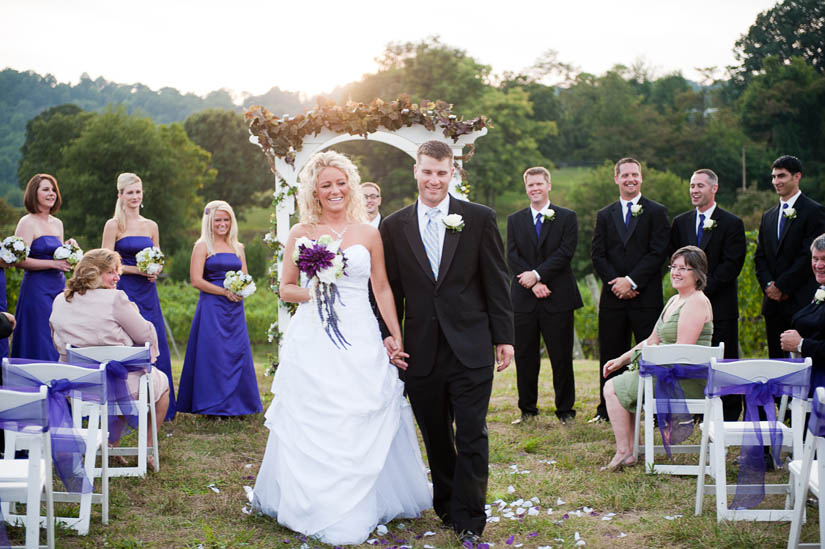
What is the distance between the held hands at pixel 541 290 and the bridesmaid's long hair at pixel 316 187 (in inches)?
116

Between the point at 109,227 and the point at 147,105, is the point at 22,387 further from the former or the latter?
the point at 147,105

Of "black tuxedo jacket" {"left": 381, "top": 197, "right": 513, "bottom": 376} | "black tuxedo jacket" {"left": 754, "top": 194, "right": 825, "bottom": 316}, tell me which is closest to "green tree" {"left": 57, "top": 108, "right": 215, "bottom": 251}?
"black tuxedo jacket" {"left": 754, "top": 194, "right": 825, "bottom": 316}

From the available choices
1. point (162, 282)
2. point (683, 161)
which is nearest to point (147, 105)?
point (162, 282)

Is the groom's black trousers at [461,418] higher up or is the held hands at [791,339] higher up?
the held hands at [791,339]

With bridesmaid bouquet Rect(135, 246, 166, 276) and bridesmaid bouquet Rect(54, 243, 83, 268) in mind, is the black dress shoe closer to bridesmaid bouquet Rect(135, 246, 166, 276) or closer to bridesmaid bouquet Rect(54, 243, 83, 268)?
bridesmaid bouquet Rect(135, 246, 166, 276)

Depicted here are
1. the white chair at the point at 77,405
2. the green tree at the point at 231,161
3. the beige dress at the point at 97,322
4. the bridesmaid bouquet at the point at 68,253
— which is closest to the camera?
the white chair at the point at 77,405

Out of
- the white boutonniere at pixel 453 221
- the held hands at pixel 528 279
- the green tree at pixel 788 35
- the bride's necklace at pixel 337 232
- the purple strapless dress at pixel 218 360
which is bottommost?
the purple strapless dress at pixel 218 360

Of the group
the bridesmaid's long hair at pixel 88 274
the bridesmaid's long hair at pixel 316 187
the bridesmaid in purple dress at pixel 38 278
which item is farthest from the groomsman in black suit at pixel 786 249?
the bridesmaid in purple dress at pixel 38 278

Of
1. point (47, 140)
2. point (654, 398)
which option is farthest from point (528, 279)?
point (47, 140)

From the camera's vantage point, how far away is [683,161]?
45.6m

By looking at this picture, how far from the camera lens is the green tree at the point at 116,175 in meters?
36.2

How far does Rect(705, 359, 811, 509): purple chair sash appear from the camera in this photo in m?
3.99

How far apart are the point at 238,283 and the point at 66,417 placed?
340cm

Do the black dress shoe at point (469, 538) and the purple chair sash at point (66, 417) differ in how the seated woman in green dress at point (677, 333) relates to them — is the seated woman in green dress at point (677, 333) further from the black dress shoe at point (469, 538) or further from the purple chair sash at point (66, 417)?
the purple chair sash at point (66, 417)
